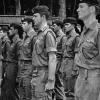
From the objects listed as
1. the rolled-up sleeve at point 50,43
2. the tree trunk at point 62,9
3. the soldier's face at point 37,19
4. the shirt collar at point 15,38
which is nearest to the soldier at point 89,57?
the rolled-up sleeve at point 50,43

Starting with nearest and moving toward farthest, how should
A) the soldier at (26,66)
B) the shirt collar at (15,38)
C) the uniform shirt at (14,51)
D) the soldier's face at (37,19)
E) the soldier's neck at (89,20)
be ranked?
the soldier's neck at (89,20)
the soldier's face at (37,19)
the soldier at (26,66)
the uniform shirt at (14,51)
the shirt collar at (15,38)

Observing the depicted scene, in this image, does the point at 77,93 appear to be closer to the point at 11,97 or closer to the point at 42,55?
the point at 42,55

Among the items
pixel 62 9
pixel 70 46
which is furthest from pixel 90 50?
pixel 62 9

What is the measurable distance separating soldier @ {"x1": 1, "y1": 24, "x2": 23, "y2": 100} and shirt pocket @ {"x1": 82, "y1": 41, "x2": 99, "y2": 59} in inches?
163

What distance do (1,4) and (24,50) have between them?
948 inches

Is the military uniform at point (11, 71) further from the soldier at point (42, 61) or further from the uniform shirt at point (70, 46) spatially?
the soldier at point (42, 61)

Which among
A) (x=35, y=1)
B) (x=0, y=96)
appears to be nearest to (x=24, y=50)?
(x=0, y=96)

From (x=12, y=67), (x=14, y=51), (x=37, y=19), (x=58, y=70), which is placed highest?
(x=37, y=19)

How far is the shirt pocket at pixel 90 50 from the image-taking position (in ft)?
13.6

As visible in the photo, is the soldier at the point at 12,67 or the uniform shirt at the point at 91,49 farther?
the soldier at the point at 12,67

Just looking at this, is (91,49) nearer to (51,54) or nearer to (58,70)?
(51,54)

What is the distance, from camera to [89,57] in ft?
13.7

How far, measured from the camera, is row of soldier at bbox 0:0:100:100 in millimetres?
4180

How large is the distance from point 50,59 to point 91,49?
120 cm
